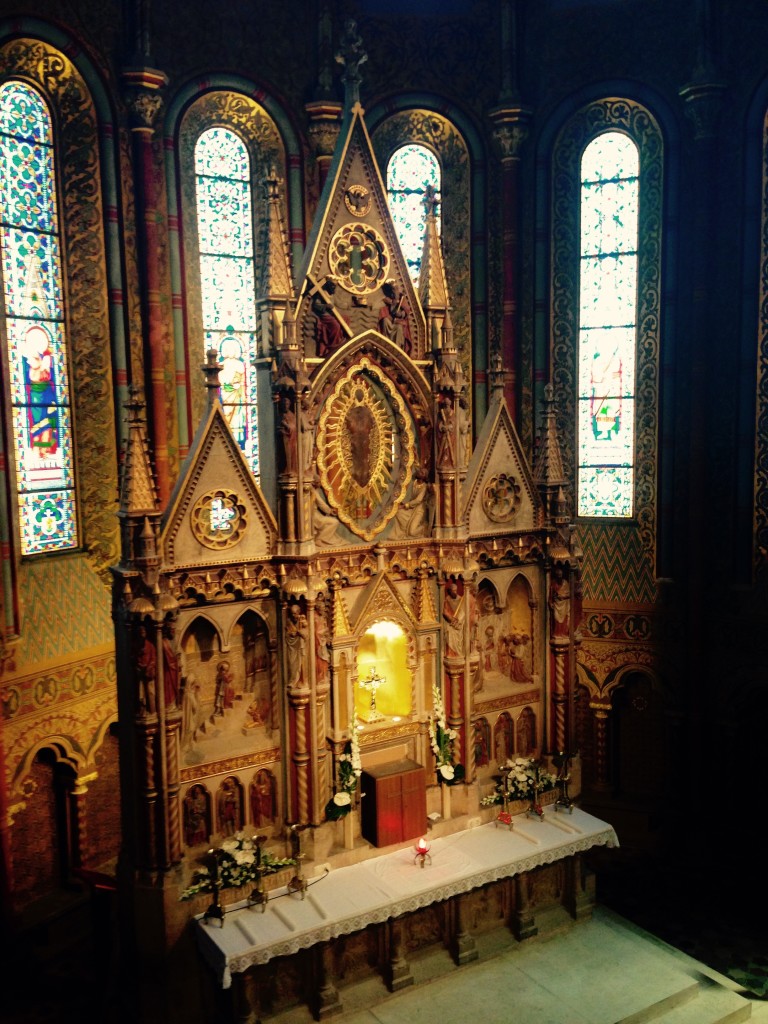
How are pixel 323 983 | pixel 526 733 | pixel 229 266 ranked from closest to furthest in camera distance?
pixel 323 983 < pixel 526 733 < pixel 229 266

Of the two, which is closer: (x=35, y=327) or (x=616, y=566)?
(x=35, y=327)

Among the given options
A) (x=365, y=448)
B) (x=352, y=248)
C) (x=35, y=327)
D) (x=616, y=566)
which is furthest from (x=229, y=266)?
(x=616, y=566)

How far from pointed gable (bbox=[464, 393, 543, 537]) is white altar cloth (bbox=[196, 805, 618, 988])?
14.1ft

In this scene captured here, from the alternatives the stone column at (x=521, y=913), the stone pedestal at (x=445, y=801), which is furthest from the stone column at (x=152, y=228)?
the stone column at (x=521, y=913)

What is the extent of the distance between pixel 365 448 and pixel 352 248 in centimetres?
265

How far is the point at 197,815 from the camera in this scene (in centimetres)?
1164

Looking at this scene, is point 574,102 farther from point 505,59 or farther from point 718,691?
point 718,691

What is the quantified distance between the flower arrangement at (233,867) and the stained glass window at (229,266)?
673cm

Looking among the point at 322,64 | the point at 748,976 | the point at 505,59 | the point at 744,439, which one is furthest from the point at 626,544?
the point at 322,64

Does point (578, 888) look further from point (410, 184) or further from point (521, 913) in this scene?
point (410, 184)

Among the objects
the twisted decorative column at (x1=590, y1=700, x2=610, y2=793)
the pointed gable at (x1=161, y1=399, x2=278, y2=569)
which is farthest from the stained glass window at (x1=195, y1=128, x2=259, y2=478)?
the twisted decorative column at (x1=590, y1=700, x2=610, y2=793)

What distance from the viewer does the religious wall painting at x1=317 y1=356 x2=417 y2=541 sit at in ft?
40.6

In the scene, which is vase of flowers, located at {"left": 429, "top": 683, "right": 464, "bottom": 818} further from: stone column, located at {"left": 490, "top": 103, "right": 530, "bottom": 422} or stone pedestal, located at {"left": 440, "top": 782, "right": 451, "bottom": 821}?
stone column, located at {"left": 490, "top": 103, "right": 530, "bottom": 422}

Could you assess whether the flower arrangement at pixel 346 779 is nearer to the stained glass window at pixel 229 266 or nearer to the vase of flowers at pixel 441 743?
the vase of flowers at pixel 441 743
